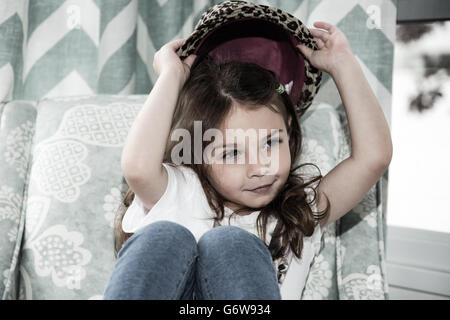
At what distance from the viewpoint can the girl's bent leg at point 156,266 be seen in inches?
23.9

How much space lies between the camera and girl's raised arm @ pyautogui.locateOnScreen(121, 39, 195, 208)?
31.3 inches

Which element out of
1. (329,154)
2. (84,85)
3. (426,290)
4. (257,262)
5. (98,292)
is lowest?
(426,290)

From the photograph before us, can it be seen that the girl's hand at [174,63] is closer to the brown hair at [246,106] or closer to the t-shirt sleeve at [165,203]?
the brown hair at [246,106]

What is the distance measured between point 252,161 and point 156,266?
29 centimetres

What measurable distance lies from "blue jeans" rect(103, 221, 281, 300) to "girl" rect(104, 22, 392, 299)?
3cm

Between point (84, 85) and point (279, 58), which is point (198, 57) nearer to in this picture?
point (279, 58)

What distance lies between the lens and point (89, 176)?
98cm

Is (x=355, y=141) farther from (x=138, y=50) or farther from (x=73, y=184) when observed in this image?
(x=138, y=50)

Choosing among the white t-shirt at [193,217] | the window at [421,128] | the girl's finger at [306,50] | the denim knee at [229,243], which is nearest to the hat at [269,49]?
the girl's finger at [306,50]

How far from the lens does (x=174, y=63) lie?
92cm

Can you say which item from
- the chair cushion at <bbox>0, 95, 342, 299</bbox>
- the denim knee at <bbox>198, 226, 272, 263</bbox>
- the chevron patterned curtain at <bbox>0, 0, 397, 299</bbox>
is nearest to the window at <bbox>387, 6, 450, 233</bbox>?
the chevron patterned curtain at <bbox>0, 0, 397, 299</bbox>

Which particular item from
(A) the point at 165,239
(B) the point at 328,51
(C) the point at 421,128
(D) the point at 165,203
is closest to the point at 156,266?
(A) the point at 165,239

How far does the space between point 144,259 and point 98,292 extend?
13.8 inches
